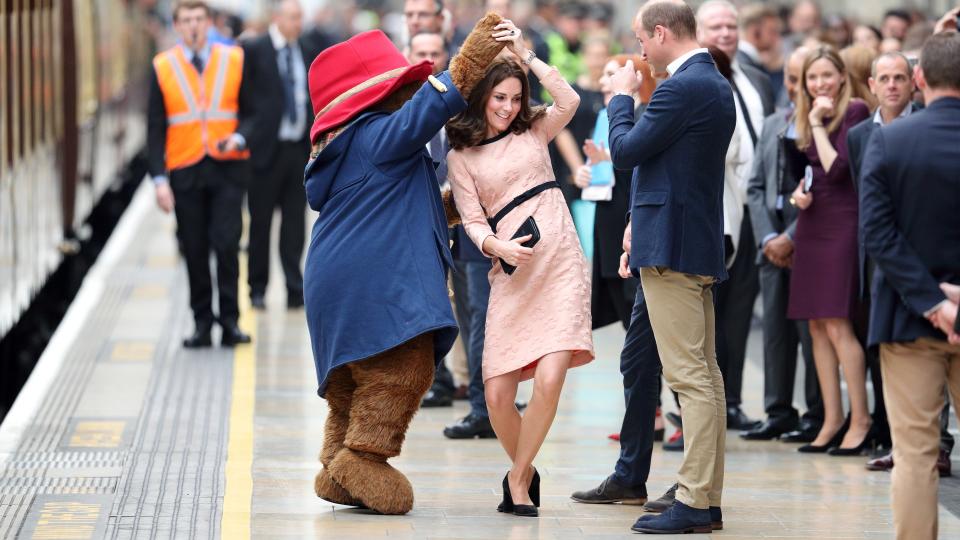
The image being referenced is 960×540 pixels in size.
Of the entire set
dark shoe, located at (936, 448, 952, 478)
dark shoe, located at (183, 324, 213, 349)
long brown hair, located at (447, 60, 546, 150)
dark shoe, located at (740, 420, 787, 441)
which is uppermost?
long brown hair, located at (447, 60, 546, 150)

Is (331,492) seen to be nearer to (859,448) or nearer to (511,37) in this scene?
(511,37)

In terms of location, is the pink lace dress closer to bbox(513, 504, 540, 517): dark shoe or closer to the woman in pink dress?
the woman in pink dress

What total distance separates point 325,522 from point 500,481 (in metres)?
1.08

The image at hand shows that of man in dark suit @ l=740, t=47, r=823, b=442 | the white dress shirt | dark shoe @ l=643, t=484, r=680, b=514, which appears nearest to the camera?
dark shoe @ l=643, t=484, r=680, b=514

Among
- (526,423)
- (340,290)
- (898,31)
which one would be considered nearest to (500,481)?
(526,423)

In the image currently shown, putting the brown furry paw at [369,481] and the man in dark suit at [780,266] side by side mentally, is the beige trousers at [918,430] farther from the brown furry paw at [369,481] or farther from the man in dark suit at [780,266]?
the man in dark suit at [780,266]

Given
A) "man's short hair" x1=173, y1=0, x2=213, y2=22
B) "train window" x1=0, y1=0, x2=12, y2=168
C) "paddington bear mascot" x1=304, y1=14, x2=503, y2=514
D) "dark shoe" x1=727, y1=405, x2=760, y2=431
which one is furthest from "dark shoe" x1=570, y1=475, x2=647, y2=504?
"man's short hair" x1=173, y1=0, x2=213, y2=22

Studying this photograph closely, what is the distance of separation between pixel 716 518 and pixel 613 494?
569 millimetres

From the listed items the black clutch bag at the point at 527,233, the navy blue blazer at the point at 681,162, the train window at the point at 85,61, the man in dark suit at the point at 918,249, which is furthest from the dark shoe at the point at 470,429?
the train window at the point at 85,61

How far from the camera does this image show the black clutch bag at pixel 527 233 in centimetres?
655

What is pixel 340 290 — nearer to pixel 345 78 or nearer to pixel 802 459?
pixel 345 78

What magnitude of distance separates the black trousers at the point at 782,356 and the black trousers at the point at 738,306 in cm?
9

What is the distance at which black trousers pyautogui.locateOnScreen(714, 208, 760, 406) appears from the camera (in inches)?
340

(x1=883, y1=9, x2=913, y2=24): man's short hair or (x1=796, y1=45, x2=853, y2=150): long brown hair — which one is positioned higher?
(x1=796, y1=45, x2=853, y2=150): long brown hair
